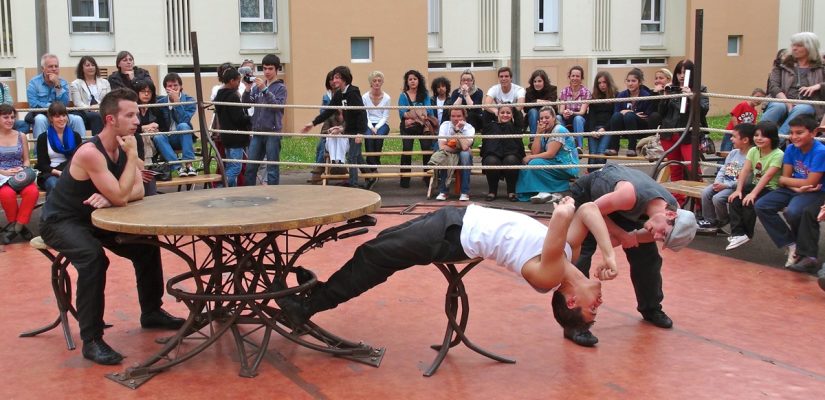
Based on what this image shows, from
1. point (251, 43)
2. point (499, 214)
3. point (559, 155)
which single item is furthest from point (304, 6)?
point (499, 214)

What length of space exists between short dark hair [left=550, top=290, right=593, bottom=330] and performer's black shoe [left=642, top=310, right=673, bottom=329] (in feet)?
3.67

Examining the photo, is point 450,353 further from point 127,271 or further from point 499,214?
point 127,271

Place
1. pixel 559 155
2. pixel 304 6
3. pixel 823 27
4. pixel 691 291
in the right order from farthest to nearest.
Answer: pixel 823 27 < pixel 304 6 < pixel 559 155 < pixel 691 291

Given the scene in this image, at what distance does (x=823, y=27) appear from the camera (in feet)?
75.5

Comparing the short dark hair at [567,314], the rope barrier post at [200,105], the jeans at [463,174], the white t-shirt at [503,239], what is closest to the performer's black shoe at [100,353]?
the white t-shirt at [503,239]

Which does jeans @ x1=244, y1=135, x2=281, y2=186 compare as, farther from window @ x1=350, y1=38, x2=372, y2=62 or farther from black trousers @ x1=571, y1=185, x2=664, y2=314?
window @ x1=350, y1=38, x2=372, y2=62

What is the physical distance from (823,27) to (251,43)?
13166 millimetres

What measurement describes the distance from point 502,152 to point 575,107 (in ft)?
6.33

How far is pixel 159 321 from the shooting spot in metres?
5.84

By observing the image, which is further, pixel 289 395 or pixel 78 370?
pixel 78 370

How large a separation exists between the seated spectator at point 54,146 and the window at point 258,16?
902cm

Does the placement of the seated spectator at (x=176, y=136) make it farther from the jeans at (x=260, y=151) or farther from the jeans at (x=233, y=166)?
the jeans at (x=260, y=151)

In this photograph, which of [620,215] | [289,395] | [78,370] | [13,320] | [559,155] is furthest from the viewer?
[559,155]

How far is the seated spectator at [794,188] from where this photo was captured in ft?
23.6
